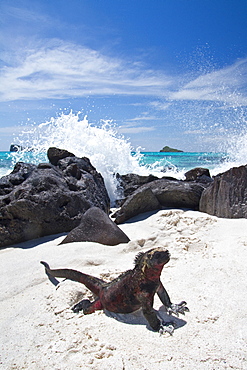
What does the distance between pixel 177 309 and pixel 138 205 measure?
148 inches

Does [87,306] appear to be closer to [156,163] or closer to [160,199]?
[160,199]

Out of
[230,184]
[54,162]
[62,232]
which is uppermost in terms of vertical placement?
[54,162]

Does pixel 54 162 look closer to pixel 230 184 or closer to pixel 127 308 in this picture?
pixel 230 184

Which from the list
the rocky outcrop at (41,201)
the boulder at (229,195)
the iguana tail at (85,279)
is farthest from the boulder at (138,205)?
the iguana tail at (85,279)

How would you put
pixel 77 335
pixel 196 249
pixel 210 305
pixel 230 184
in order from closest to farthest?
pixel 77 335, pixel 210 305, pixel 196 249, pixel 230 184

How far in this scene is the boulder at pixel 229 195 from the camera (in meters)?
4.72

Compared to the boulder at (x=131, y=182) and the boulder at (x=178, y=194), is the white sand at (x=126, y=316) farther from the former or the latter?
the boulder at (x=131, y=182)

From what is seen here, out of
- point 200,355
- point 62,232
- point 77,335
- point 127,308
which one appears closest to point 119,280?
point 127,308

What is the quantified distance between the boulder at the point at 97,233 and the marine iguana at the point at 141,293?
176 cm

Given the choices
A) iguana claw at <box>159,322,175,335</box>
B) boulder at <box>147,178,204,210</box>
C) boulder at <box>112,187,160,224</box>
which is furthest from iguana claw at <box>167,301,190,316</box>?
boulder at <box>147,178,204,210</box>

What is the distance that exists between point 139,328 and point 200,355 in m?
0.49

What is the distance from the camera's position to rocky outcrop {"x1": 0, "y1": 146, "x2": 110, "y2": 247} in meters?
4.75

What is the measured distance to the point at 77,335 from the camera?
1.89m

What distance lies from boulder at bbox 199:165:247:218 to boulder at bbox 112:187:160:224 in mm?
1096
